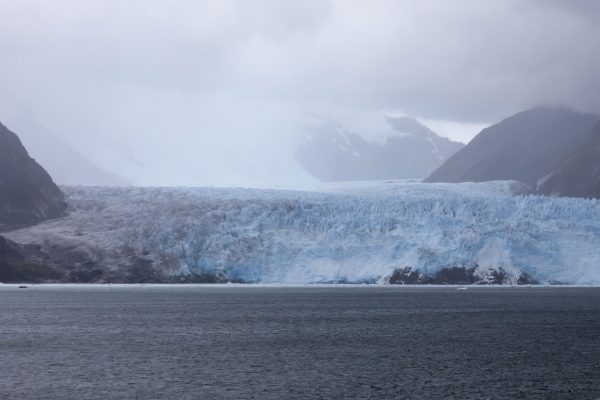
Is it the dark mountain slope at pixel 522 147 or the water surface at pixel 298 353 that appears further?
the dark mountain slope at pixel 522 147

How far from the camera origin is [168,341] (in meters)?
30.0

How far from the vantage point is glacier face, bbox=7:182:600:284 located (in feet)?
198

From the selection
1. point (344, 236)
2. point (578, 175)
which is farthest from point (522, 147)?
point (344, 236)

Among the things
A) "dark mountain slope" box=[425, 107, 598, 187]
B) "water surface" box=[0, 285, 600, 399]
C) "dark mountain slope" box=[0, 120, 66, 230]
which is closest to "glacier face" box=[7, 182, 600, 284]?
"dark mountain slope" box=[0, 120, 66, 230]

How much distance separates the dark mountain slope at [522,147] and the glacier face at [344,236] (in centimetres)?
5145

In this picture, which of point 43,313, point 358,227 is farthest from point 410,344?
point 358,227

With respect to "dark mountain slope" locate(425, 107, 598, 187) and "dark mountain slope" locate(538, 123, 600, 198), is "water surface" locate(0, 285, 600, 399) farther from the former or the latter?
"dark mountain slope" locate(425, 107, 598, 187)

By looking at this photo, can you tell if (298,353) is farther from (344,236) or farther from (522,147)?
(522,147)

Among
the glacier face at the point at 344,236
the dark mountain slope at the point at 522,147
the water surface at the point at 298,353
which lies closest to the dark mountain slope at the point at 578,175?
the dark mountain slope at the point at 522,147

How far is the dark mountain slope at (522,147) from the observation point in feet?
385

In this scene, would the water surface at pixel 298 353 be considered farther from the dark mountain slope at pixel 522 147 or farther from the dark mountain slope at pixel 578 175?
the dark mountain slope at pixel 522 147

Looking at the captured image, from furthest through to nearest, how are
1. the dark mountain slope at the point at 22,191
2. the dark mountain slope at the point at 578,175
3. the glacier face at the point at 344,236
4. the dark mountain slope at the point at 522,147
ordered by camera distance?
the dark mountain slope at the point at 522,147
the dark mountain slope at the point at 578,175
the dark mountain slope at the point at 22,191
the glacier face at the point at 344,236

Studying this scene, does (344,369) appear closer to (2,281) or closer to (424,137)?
(2,281)

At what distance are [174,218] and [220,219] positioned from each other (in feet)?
12.3
